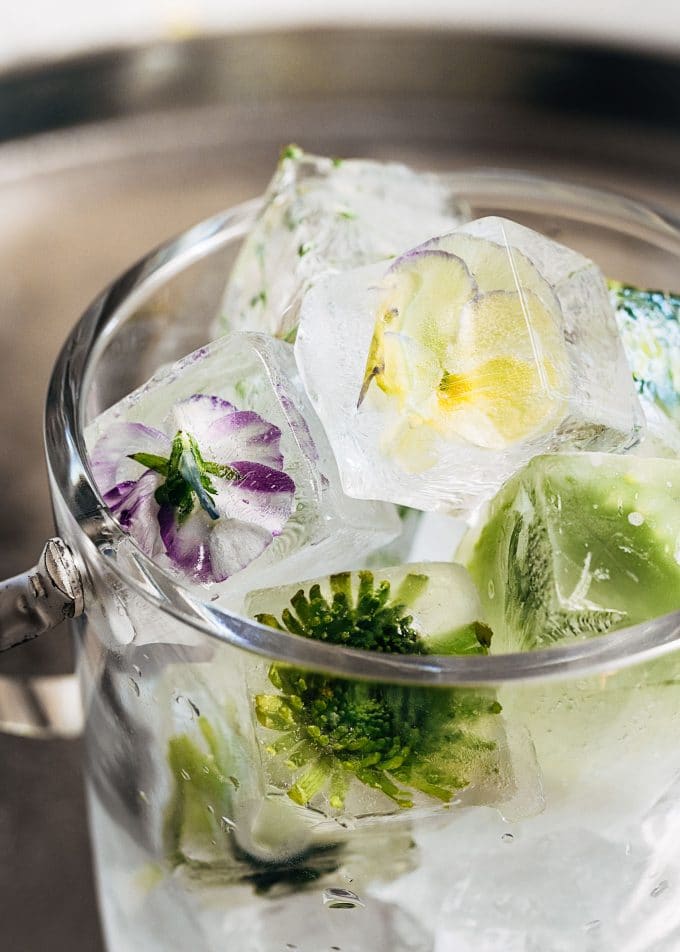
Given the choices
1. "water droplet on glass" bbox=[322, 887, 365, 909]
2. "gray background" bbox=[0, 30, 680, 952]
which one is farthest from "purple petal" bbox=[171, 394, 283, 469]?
"gray background" bbox=[0, 30, 680, 952]

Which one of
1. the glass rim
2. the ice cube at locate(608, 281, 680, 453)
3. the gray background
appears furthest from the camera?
the gray background

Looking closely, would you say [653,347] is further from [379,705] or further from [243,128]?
[243,128]

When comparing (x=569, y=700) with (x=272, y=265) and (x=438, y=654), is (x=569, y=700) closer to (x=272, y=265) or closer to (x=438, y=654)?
(x=438, y=654)

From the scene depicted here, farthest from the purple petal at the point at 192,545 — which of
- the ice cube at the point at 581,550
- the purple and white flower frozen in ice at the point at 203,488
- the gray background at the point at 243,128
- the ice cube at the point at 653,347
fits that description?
the gray background at the point at 243,128

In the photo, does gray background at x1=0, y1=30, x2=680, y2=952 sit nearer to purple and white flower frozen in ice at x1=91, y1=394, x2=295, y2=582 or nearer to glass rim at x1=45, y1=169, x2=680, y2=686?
glass rim at x1=45, y1=169, x2=680, y2=686

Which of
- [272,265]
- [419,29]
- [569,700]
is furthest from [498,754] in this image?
[419,29]

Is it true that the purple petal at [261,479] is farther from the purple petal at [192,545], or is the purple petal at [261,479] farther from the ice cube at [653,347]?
the ice cube at [653,347]

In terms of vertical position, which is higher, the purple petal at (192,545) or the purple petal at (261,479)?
the purple petal at (261,479)
